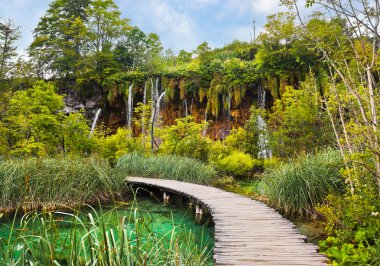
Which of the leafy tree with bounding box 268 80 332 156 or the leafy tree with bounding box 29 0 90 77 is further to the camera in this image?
the leafy tree with bounding box 29 0 90 77

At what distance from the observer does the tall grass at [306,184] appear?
237 inches

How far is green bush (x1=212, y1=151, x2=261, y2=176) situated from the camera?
12.6 meters

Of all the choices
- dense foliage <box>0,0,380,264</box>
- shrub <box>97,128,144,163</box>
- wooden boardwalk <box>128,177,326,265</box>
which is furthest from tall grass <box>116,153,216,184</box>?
wooden boardwalk <box>128,177,326,265</box>

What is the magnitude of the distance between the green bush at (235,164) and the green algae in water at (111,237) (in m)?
4.44

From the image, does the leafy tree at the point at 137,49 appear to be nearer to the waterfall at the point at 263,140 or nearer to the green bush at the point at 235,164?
the waterfall at the point at 263,140

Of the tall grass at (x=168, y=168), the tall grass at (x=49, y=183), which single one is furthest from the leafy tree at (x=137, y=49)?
the tall grass at (x=49, y=183)

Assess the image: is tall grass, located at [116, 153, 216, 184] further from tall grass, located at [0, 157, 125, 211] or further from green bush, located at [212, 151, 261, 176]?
tall grass, located at [0, 157, 125, 211]

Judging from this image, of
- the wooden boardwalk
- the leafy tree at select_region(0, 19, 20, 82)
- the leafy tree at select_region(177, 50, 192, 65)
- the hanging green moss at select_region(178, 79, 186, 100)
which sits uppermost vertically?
the leafy tree at select_region(177, 50, 192, 65)

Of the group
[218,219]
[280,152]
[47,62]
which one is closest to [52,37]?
[47,62]

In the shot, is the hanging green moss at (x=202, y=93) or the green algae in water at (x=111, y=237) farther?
the hanging green moss at (x=202, y=93)

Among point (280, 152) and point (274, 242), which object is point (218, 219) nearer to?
point (274, 242)

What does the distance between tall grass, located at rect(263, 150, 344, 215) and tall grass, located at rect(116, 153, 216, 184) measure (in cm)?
426

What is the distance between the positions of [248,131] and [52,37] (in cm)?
1861

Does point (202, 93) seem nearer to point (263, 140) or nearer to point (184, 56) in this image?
point (263, 140)
